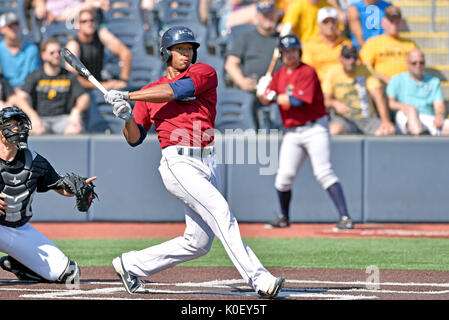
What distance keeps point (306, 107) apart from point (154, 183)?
2.52m

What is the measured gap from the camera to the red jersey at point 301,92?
35.7 ft

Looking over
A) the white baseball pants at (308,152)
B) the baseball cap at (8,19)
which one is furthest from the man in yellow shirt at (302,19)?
the baseball cap at (8,19)

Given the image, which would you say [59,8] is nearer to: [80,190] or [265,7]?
[265,7]

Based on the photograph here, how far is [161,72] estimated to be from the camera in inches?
532

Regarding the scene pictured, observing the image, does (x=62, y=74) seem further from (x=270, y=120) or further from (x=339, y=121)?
(x=339, y=121)

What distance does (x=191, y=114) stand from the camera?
20.3 ft

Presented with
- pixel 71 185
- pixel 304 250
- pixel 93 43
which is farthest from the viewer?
pixel 93 43

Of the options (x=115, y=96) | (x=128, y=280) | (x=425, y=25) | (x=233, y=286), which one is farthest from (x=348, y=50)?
(x=115, y=96)

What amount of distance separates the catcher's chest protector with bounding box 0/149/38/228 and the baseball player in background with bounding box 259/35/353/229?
15.2ft

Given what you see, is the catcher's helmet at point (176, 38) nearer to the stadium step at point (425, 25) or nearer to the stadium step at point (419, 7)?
the stadium step at point (425, 25)

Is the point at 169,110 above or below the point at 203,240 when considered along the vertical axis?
above

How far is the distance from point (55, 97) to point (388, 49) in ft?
15.8

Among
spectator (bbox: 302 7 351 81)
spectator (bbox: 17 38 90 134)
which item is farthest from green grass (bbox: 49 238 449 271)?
spectator (bbox: 302 7 351 81)
